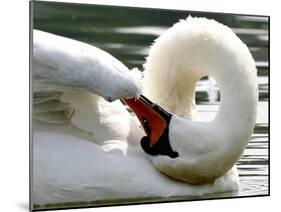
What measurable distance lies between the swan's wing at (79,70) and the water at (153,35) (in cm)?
25

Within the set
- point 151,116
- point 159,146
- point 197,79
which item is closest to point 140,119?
point 151,116

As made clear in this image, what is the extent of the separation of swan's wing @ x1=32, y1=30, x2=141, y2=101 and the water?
25 cm

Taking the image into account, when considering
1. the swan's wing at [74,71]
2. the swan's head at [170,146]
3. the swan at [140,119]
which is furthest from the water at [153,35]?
the swan's head at [170,146]

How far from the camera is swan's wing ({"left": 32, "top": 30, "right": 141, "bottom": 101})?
4.69m

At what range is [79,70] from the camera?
4.70 meters

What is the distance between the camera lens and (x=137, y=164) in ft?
16.6

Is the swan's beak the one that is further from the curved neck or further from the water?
the water

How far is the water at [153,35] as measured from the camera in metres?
5.10

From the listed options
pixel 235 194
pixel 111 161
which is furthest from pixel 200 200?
pixel 111 161

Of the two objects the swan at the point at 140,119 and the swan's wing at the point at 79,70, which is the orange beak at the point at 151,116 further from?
the swan's wing at the point at 79,70

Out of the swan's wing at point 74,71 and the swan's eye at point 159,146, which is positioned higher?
the swan's wing at point 74,71

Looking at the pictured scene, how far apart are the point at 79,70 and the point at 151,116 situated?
669 mm
